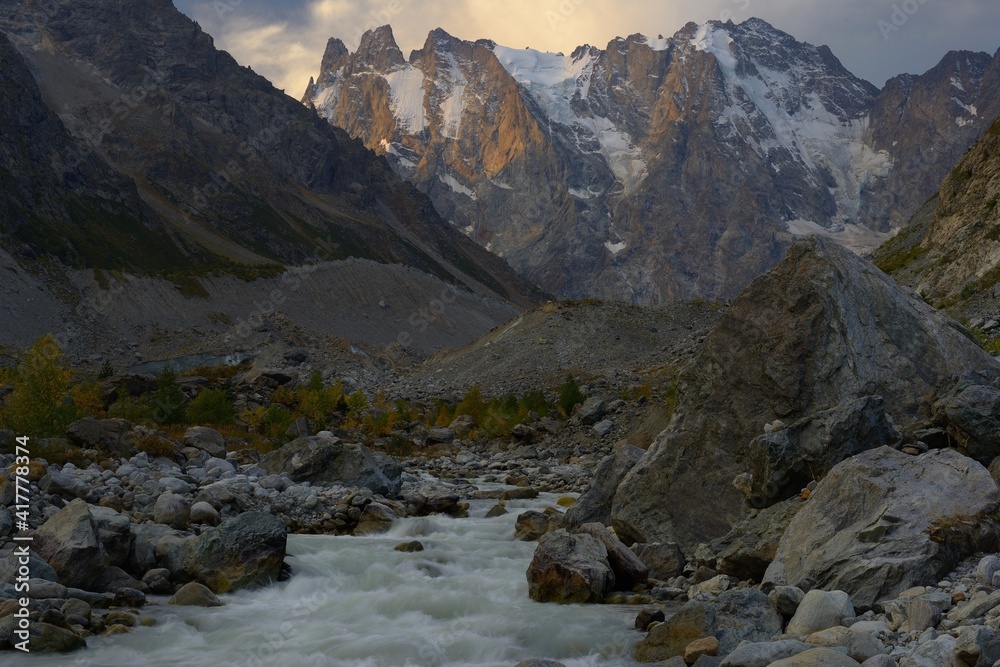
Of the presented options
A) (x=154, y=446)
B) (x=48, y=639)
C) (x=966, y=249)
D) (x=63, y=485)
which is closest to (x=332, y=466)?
(x=154, y=446)

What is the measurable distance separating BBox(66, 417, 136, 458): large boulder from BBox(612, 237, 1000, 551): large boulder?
55.2ft

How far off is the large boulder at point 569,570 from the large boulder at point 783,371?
228 cm

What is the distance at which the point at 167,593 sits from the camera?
55.4ft

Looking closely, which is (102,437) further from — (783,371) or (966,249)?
(966,249)

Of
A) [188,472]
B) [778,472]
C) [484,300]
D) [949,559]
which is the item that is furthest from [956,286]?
[484,300]

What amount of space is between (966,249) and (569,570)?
36.7 m

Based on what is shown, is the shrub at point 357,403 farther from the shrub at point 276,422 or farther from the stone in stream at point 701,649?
the stone in stream at point 701,649

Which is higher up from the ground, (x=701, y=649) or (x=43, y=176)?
(x=43, y=176)

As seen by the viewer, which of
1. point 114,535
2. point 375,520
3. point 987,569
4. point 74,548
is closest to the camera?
point 987,569

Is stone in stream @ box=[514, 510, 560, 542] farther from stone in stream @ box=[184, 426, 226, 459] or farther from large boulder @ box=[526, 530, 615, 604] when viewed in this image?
stone in stream @ box=[184, 426, 226, 459]

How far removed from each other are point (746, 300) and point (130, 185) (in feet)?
530

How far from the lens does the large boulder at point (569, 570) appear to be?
1633 cm

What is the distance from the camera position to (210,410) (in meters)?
42.3

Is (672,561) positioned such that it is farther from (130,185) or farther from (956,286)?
(130,185)
